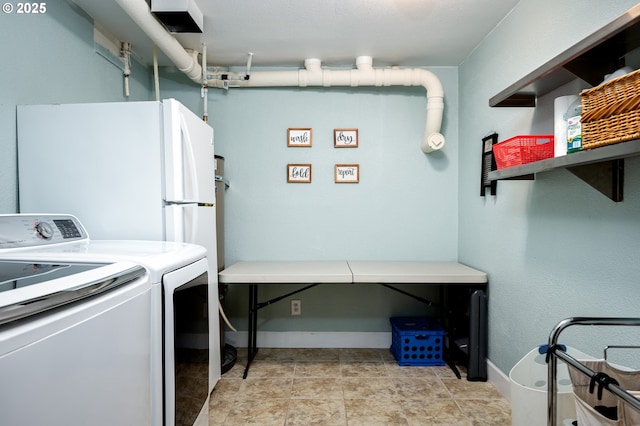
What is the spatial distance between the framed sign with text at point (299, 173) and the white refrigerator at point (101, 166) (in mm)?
1343

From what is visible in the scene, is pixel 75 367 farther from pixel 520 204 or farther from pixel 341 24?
pixel 341 24

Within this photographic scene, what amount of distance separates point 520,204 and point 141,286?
6.63ft

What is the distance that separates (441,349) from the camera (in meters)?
2.55

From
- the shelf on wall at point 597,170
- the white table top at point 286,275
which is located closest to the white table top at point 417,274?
the white table top at point 286,275

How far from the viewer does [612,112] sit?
0.97 meters

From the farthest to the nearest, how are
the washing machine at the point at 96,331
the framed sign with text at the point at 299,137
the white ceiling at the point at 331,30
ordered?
the framed sign with text at the point at 299,137 → the white ceiling at the point at 331,30 → the washing machine at the point at 96,331

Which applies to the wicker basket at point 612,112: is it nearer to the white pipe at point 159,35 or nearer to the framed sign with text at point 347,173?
the framed sign with text at point 347,173

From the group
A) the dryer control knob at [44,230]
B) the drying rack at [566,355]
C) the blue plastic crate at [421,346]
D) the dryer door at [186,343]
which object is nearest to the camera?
the drying rack at [566,355]

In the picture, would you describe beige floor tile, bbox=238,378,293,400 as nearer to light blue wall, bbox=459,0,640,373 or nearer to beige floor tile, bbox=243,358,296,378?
beige floor tile, bbox=243,358,296,378

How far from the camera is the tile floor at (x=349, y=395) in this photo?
6.20 feet

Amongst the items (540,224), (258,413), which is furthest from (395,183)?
(258,413)

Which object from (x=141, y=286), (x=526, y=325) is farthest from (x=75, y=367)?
(x=526, y=325)

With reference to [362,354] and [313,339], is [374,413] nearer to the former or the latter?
[362,354]

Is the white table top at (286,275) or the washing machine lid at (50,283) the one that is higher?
the washing machine lid at (50,283)
